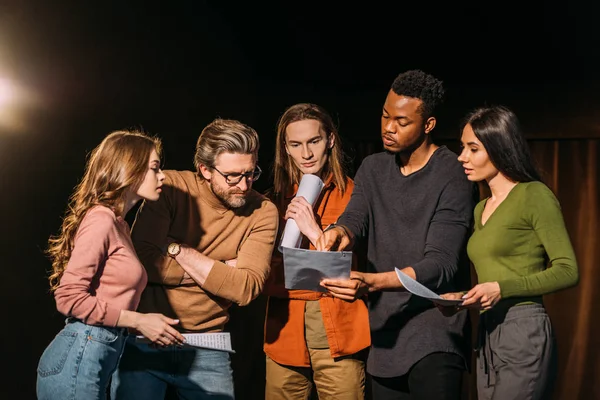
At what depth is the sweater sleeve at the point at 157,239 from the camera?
9.00 ft

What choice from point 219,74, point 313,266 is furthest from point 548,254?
point 219,74

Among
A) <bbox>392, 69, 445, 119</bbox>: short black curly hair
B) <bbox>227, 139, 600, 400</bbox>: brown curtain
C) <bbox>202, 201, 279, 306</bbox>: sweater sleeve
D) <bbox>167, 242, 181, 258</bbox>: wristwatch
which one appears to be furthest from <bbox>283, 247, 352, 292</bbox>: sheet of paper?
<bbox>227, 139, 600, 400</bbox>: brown curtain

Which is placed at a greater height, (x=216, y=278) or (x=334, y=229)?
(x=334, y=229)

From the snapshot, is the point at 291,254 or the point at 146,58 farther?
the point at 146,58

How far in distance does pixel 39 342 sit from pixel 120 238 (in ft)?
3.27

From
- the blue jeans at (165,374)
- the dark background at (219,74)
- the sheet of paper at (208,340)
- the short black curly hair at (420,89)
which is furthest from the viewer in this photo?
the dark background at (219,74)

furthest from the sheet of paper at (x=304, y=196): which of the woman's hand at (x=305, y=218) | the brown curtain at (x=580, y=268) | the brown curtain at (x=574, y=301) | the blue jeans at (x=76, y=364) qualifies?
the brown curtain at (x=580, y=268)

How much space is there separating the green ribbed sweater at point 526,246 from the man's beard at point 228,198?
84 centimetres

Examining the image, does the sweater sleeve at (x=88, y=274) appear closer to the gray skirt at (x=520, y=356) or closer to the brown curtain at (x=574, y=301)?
the gray skirt at (x=520, y=356)

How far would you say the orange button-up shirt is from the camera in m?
2.98

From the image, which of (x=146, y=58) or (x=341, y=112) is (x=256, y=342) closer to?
(x=341, y=112)

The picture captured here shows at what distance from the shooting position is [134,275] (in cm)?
246

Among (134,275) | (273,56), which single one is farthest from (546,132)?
(134,275)

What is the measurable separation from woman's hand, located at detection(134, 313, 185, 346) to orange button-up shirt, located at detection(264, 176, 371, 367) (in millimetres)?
698
